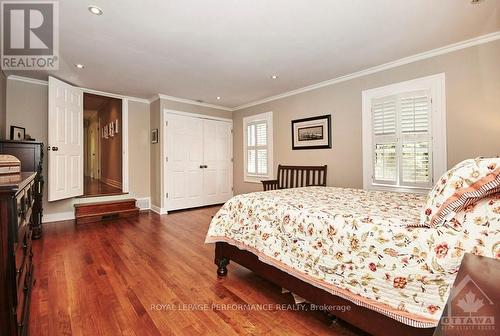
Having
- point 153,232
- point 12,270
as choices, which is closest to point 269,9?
point 12,270

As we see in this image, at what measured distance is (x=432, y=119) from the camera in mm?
2791

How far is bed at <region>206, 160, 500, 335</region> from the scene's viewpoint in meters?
1.04

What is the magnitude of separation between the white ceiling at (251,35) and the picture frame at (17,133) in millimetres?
816

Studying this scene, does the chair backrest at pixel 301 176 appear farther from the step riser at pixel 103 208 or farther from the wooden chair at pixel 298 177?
the step riser at pixel 103 208

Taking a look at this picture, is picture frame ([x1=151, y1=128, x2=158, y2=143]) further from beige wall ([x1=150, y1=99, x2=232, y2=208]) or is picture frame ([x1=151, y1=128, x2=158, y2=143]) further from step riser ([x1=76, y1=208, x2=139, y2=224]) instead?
step riser ([x1=76, y1=208, x2=139, y2=224])

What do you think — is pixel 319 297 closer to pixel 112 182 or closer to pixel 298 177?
pixel 298 177

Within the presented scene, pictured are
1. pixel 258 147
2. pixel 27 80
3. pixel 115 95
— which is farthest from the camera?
pixel 258 147

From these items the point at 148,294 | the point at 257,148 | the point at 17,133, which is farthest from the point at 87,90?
the point at 148,294

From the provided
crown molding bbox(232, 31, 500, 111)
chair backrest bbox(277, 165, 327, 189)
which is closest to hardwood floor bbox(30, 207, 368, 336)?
chair backrest bbox(277, 165, 327, 189)

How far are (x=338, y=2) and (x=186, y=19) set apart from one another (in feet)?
4.13

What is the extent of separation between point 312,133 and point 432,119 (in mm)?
1619

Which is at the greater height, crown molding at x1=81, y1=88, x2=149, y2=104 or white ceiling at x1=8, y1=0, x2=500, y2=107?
crown molding at x1=81, y1=88, x2=149, y2=104

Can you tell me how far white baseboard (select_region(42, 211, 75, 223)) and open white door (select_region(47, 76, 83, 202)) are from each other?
46 cm

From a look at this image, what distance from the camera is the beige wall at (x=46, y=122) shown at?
3578 millimetres
